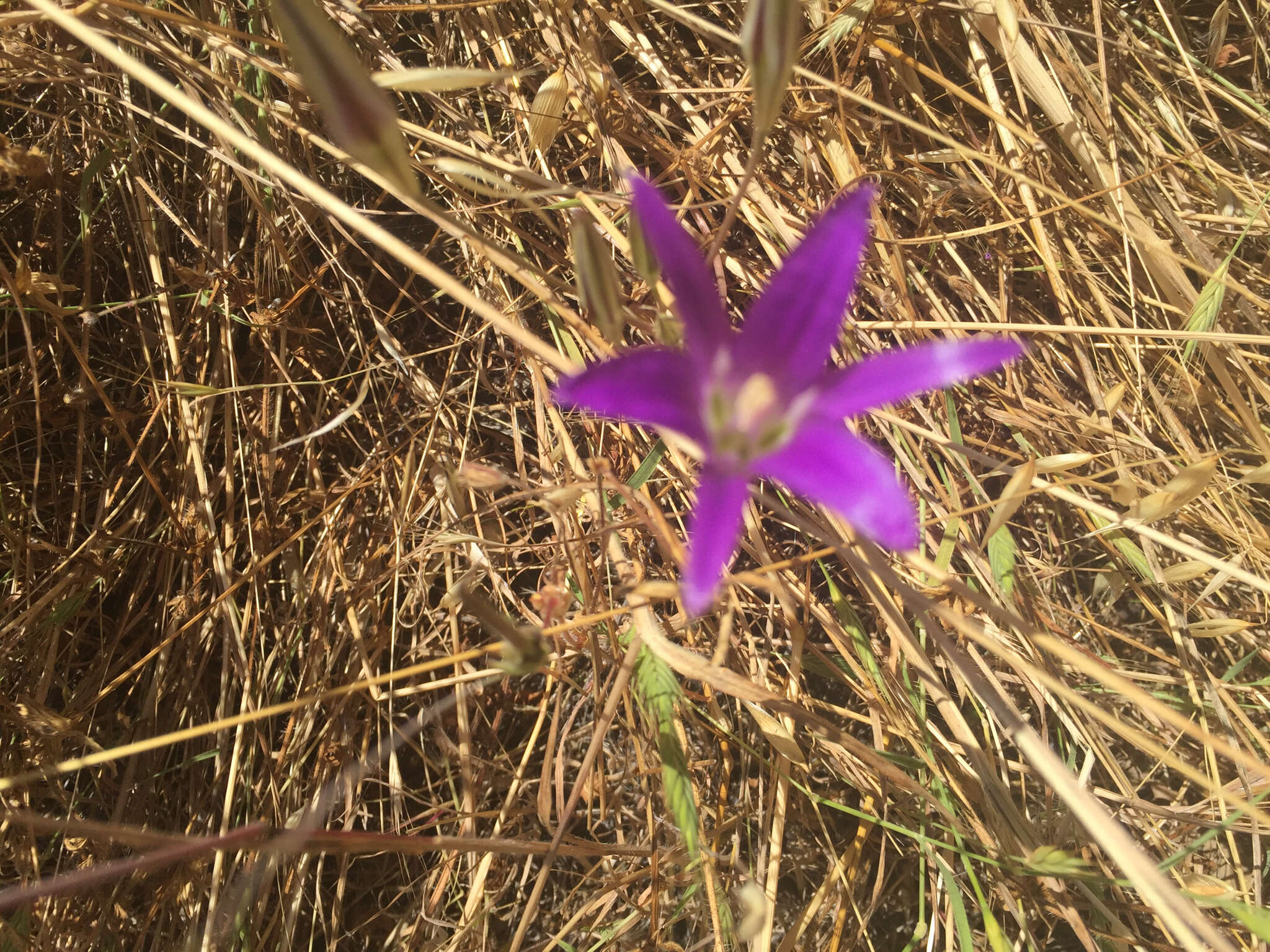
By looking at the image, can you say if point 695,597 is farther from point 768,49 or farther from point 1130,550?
point 1130,550

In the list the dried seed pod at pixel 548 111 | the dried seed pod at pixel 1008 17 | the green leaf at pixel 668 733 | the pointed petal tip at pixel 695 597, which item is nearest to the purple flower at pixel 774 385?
the pointed petal tip at pixel 695 597

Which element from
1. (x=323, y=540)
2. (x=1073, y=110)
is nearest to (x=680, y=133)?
(x=1073, y=110)

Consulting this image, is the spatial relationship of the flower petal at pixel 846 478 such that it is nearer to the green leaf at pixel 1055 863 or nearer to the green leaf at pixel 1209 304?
the green leaf at pixel 1055 863

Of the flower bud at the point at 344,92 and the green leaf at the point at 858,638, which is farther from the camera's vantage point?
the green leaf at the point at 858,638

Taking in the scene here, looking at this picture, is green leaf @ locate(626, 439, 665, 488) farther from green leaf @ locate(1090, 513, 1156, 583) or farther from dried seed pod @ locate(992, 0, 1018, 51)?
dried seed pod @ locate(992, 0, 1018, 51)

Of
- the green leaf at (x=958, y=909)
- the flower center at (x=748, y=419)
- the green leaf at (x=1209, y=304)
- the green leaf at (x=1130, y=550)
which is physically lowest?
the green leaf at (x=958, y=909)

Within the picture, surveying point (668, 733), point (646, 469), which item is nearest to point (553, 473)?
point (646, 469)
